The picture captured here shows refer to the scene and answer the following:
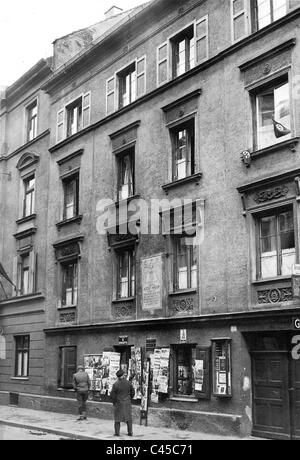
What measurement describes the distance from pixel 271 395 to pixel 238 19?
9.57 metres

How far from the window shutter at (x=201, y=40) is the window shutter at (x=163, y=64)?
1.37 metres

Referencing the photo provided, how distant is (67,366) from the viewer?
69.5 feet

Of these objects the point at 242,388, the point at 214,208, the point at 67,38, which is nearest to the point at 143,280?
the point at 214,208

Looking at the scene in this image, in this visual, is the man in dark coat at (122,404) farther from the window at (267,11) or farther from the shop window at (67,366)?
the window at (267,11)

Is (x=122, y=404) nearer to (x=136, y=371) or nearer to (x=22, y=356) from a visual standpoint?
(x=136, y=371)

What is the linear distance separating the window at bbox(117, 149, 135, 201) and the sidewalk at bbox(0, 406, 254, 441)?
278 inches

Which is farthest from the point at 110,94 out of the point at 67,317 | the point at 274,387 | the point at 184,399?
the point at 274,387

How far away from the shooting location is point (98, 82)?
21781 millimetres

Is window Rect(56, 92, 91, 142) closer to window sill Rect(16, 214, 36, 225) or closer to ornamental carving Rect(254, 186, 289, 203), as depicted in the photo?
window sill Rect(16, 214, 36, 225)

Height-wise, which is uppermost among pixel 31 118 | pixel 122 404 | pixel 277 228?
pixel 31 118

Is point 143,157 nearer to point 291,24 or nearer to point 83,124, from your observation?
point 83,124

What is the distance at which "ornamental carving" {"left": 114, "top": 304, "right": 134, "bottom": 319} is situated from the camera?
18625 mm

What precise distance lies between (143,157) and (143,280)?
3.83m

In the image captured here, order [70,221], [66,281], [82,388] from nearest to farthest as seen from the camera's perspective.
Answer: [82,388] → [70,221] → [66,281]
